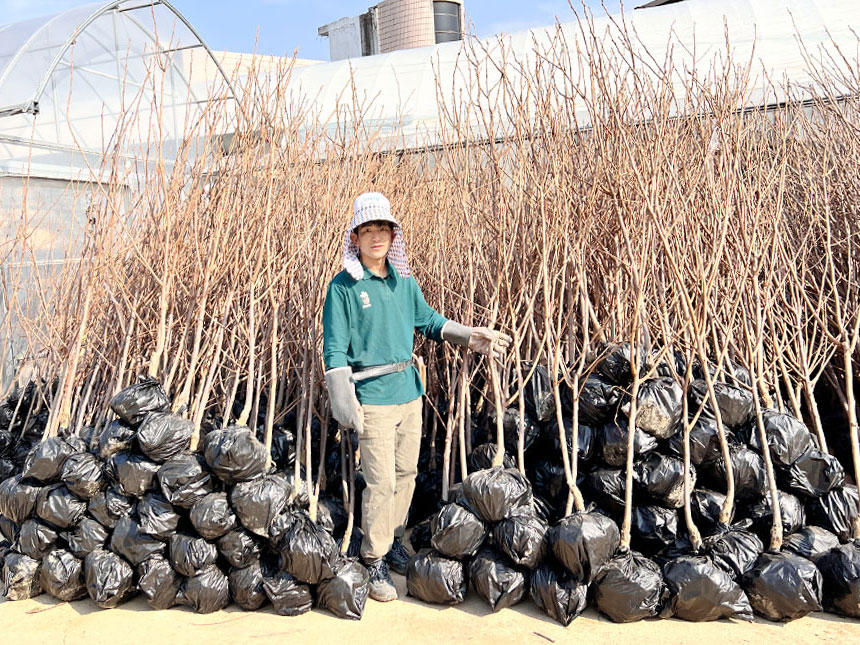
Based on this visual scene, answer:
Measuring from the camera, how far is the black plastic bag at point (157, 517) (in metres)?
2.78

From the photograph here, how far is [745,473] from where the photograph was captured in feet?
9.18

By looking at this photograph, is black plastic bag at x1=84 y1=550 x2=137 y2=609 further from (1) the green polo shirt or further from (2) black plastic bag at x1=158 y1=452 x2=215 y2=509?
(1) the green polo shirt

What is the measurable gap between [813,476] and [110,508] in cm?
294

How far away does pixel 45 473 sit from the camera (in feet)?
9.70

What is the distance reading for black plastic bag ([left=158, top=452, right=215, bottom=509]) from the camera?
278 centimetres

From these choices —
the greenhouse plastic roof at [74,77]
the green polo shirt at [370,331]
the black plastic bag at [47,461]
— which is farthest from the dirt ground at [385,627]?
the greenhouse plastic roof at [74,77]

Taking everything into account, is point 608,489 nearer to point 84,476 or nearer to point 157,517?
point 157,517

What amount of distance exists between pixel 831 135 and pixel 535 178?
2138 millimetres

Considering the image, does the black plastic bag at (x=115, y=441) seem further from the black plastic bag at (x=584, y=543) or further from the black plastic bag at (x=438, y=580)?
the black plastic bag at (x=584, y=543)

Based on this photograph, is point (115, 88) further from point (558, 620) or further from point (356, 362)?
point (558, 620)

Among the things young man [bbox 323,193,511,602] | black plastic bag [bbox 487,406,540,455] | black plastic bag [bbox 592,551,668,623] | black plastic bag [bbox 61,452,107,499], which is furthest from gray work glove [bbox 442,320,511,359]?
black plastic bag [bbox 61,452,107,499]

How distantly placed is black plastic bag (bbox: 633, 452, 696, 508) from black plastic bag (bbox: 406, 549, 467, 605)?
820 mm

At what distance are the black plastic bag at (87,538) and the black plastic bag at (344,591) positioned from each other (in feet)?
3.13

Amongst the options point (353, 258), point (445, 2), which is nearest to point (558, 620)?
point (353, 258)
